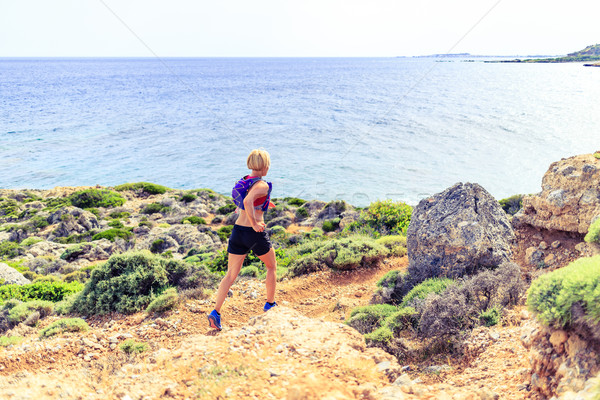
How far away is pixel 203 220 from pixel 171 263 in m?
13.7

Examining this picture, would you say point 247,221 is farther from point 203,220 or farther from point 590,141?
point 590,141

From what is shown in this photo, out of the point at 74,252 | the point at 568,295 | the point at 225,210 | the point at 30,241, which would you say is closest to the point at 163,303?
the point at 568,295

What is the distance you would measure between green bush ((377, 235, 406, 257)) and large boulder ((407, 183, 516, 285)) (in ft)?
6.99

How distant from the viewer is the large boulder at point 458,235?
649 centimetres

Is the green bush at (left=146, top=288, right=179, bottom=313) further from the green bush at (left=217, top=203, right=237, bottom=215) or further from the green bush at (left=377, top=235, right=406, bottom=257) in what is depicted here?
the green bush at (left=217, top=203, right=237, bottom=215)

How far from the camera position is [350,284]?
324 inches

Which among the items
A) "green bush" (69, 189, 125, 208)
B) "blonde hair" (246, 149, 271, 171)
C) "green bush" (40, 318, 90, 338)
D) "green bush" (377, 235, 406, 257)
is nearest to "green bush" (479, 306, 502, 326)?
"blonde hair" (246, 149, 271, 171)

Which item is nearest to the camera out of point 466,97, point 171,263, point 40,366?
point 40,366

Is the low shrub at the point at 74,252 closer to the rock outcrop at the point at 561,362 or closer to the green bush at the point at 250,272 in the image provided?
the green bush at the point at 250,272

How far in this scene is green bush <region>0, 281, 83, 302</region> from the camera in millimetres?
8711

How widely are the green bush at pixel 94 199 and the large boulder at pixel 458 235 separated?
22.2m

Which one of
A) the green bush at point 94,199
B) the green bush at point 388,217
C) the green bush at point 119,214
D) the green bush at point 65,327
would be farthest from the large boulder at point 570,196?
the green bush at point 94,199

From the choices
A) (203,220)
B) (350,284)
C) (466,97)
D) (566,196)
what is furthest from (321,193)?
(466,97)

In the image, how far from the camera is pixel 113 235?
17938 millimetres
